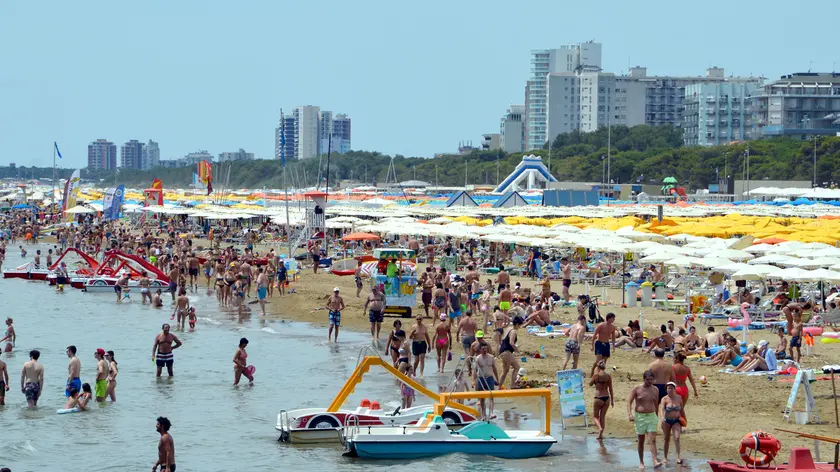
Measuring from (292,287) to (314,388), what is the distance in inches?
593

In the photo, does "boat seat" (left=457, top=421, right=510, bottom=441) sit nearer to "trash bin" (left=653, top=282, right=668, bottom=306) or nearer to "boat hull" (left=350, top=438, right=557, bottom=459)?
"boat hull" (left=350, top=438, right=557, bottom=459)

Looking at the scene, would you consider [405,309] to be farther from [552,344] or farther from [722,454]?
[722,454]

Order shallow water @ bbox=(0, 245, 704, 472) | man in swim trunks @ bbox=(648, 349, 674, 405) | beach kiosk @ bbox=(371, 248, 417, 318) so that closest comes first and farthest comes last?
man in swim trunks @ bbox=(648, 349, 674, 405) → shallow water @ bbox=(0, 245, 704, 472) → beach kiosk @ bbox=(371, 248, 417, 318)

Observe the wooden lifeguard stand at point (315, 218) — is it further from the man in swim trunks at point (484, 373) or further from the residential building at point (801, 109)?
the residential building at point (801, 109)

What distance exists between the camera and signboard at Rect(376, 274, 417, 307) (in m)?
25.7

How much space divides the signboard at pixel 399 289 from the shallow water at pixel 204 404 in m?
1.51

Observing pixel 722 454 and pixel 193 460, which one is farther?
pixel 193 460

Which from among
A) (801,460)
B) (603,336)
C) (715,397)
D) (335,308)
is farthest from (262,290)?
(801,460)

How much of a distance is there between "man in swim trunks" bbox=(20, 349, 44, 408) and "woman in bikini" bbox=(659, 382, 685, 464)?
935 centimetres

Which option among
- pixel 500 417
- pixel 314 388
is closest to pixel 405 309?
pixel 314 388

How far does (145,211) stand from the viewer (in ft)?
254

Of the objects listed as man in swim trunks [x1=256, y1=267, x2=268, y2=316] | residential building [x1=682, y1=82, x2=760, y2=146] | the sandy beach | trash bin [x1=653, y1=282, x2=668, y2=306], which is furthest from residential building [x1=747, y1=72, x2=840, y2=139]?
the sandy beach

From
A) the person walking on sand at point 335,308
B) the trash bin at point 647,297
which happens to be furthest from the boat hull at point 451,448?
the trash bin at point 647,297

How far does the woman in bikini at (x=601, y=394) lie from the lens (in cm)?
1345
